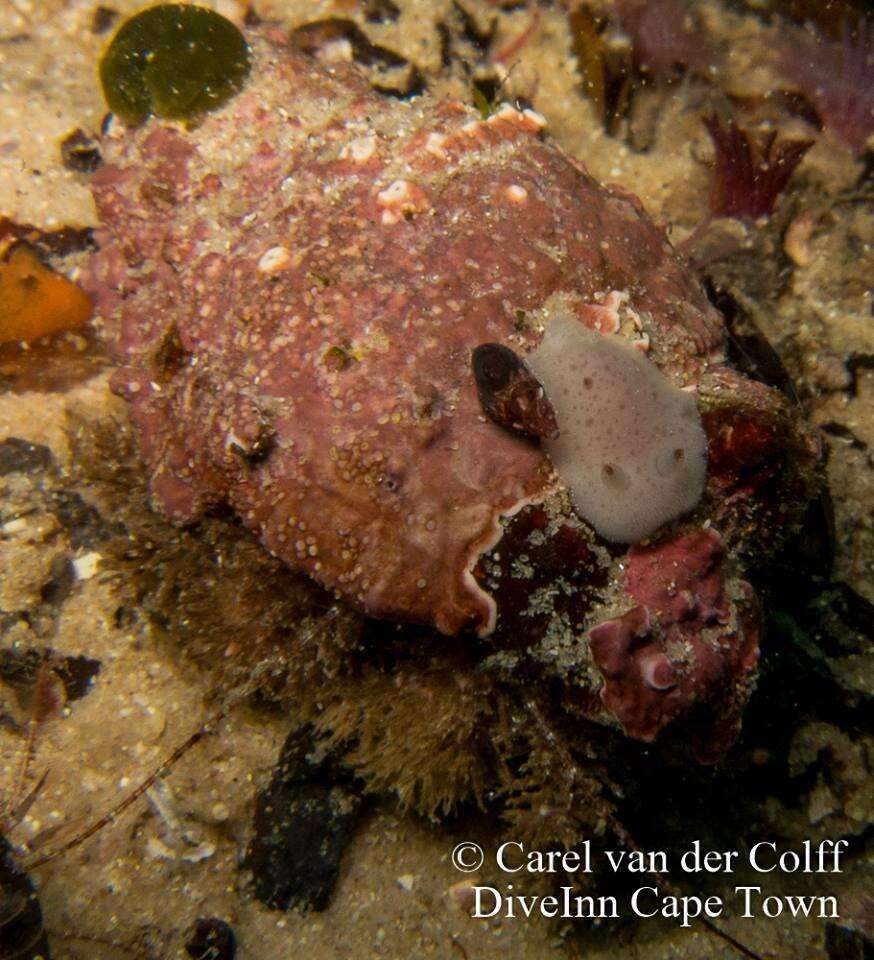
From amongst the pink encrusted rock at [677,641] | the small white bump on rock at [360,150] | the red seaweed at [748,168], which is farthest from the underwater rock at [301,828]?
the red seaweed at [748,168]

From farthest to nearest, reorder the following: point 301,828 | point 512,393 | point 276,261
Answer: point 301,828 → point 276,261 → point 512,393

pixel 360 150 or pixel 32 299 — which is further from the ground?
pixel 360 150

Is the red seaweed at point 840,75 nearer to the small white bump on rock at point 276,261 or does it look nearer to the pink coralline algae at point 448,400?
the pink coralline algae at point 448,400

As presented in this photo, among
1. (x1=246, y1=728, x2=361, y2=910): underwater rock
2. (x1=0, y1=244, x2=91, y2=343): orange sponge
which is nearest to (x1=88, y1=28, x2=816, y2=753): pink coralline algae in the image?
(x1=0, y1=244, x2=91, y2=343): orange sponge

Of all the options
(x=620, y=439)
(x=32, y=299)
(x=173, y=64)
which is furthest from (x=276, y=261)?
(x=32, y=299)

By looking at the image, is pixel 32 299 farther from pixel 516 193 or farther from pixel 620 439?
pixel 620 439

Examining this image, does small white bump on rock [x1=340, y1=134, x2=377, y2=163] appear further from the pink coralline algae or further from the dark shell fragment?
the dark shell fragment
